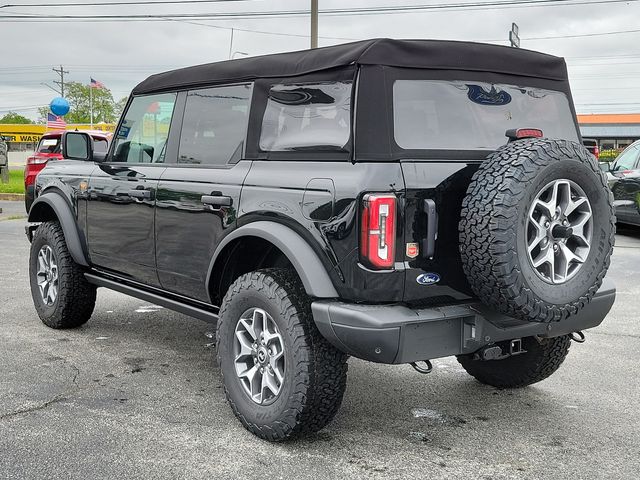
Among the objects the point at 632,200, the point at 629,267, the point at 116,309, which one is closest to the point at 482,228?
the point at 116,309

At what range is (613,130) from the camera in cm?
6206

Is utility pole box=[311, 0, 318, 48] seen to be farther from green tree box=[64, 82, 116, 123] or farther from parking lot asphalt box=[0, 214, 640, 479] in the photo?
green tree box=[64, 82, 116, 123]

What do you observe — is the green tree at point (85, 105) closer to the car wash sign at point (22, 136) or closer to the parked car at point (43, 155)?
the car wash sign at point (22, 136)

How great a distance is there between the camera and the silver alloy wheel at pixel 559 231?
3.06 meters

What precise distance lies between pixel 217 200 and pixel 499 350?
163 centimetres

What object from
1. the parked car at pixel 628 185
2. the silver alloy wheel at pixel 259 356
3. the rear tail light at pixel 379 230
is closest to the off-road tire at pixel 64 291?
the silver alloy wheel at pixel 259 356

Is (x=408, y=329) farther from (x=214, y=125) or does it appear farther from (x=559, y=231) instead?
(x=214, y=125)

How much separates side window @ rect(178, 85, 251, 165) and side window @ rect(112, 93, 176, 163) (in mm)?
228

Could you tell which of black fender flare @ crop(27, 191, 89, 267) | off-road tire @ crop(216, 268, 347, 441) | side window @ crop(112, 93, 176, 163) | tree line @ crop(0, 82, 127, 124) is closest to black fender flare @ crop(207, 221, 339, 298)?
off-road tire @ crop(216, 268, 347, 441)

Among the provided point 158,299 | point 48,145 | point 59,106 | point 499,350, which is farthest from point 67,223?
point 59,106

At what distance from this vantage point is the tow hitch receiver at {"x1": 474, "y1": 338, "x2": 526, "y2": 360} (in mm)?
3377

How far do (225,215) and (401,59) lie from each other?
1203 millimetres

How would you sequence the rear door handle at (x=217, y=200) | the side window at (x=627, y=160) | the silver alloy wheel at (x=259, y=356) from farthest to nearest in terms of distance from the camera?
the side window at (x=627, y=160) < the rear door handle at (x=217, y=200) < the silver alloy wheel at (x=259, y=356)

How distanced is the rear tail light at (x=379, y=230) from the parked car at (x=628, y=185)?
9.69 m
